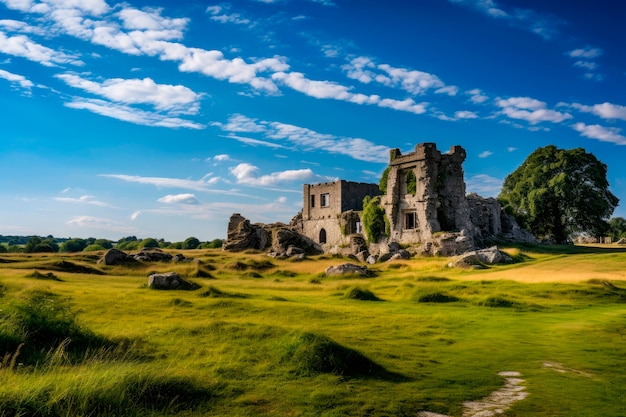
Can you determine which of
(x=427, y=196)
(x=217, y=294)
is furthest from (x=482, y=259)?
(x=217, y=294)

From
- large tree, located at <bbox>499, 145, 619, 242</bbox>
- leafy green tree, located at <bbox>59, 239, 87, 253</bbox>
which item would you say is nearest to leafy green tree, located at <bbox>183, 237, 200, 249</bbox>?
leafy green tree, located at <bbox>59, 239, 87, 253</bbox>

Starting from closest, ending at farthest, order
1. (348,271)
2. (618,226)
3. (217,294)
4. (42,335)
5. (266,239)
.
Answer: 1. (42,335)
2. (217,294)
3. (348,271)
4. (266,239)
5. (618,226)

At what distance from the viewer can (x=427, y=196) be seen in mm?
53438

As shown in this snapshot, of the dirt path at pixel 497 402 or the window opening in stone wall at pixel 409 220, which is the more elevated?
the window opening in stone wall at pixel 409 220

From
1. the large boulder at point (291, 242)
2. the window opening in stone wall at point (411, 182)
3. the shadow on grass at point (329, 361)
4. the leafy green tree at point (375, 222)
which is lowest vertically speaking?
the shadow on grass at point (329, 361)

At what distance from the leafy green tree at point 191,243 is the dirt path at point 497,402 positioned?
97.1 metres

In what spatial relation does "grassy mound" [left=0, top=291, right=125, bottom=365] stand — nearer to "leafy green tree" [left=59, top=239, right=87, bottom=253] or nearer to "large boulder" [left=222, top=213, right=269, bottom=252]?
"large boulder" [left=222, top=213, right=269, bottom=252]

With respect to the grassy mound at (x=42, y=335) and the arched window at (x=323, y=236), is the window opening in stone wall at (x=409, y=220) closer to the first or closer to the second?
the arched window at (x=323, y=236)

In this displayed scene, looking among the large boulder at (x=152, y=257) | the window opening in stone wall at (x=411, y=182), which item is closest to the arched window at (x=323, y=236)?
the window opening in stone wall at (x=411, y=182)

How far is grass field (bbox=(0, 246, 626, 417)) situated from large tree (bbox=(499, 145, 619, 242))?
1690 inches

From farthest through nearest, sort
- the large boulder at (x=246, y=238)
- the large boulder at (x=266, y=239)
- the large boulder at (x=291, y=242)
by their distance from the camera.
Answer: the large boulder at (x=246, y=238) → the large boulder at (x=266, y=239) → the large boulder at (x=291, y=242)

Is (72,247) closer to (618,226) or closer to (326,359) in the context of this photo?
(326,359)

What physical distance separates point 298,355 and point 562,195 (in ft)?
194

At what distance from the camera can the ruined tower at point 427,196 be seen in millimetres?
53656
